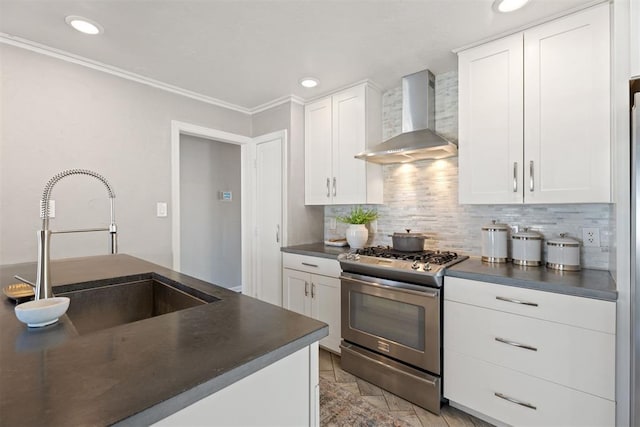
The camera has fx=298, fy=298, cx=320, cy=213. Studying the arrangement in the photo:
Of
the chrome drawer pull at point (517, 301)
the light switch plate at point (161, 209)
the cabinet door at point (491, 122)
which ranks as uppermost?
the cabinet door at point (491, 122)

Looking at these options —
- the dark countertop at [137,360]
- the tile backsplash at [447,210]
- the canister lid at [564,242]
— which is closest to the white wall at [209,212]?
the tile backsplash at [447,210]

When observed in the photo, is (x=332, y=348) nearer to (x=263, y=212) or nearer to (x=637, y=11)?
(x=263, y=212)

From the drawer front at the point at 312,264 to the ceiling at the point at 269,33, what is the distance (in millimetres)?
1604

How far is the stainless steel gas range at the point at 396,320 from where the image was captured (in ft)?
6.19

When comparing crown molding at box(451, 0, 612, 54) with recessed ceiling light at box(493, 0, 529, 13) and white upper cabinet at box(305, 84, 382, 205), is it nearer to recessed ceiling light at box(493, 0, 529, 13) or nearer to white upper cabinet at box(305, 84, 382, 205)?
recessed ceiling light at box(493, 0, 529, 13)

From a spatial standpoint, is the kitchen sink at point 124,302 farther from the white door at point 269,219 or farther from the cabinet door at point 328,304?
the white door at point 269,219

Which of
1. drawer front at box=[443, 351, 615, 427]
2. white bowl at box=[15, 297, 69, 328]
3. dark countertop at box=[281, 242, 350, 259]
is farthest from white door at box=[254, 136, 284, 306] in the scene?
white bowl at box=[15, 297, 69, 328]

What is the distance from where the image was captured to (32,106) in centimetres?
210

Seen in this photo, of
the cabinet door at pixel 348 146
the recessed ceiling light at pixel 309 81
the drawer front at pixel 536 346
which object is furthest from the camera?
the cabinet door at pixel 348 146

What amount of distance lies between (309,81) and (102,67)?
1.67m

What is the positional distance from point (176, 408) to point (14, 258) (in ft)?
7.69

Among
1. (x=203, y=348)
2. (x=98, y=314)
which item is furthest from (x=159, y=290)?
(x=203, y=348)

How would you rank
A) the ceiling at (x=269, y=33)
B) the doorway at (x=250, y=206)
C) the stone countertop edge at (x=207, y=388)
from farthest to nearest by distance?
1. the doorway at (x=250, y=206)
2. the ceiling at (x=269, y=33)
3. the stone countertop edge at (x=207, y=388)

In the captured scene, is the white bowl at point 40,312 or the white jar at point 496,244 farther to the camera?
the white jar at point 496,244
